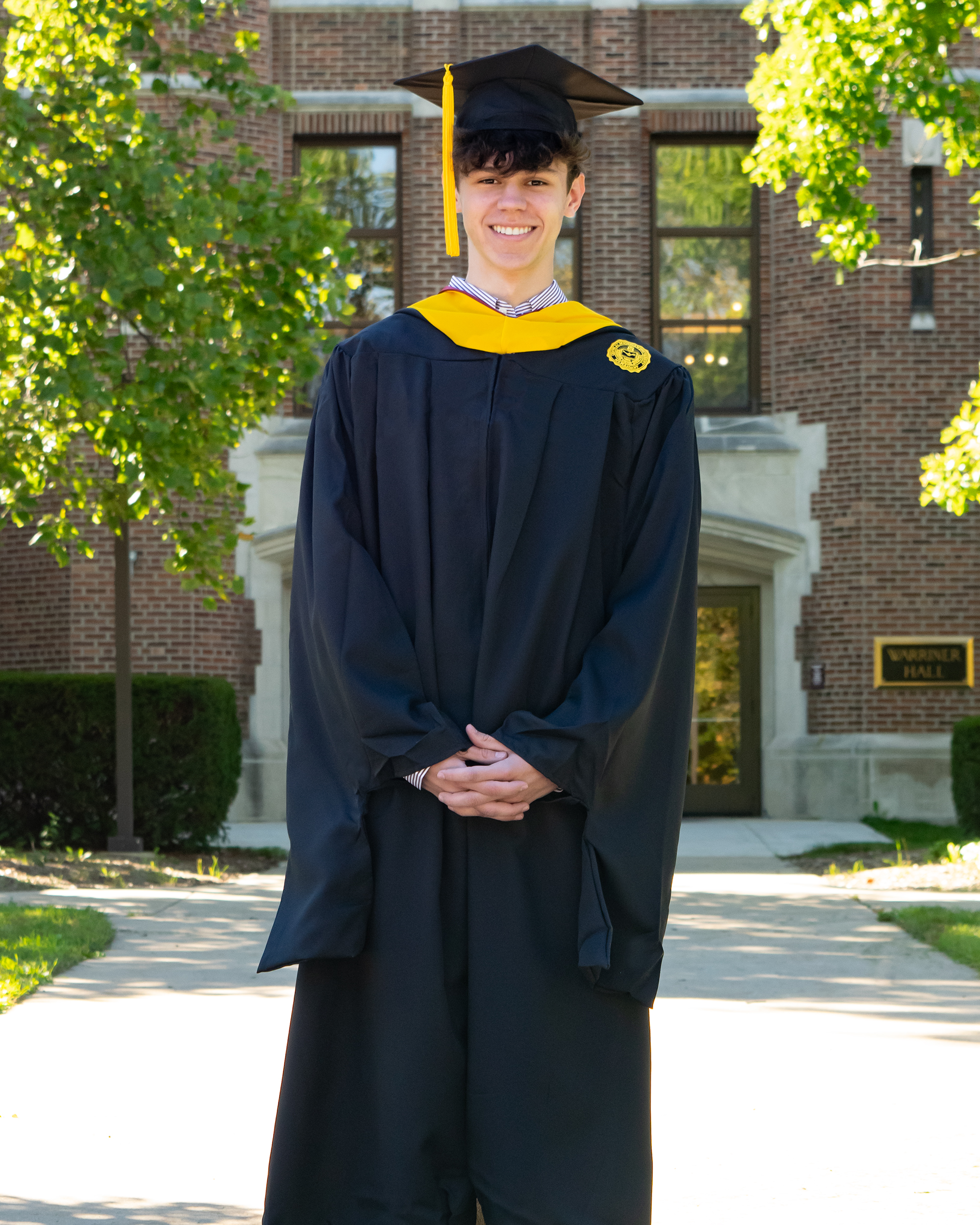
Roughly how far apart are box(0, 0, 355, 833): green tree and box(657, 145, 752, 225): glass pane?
614cm

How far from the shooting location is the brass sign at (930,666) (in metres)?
14.3

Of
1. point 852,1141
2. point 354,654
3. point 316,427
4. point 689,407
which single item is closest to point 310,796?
point 354,654

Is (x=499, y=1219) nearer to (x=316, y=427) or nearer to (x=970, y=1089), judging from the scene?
(x=316, y=427)

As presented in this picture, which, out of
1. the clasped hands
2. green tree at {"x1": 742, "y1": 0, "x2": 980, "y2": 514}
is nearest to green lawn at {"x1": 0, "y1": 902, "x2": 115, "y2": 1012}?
the clasped hands

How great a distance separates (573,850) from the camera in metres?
2.50

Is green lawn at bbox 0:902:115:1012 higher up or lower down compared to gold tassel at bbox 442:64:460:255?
lower down

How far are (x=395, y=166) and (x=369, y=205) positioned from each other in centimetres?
51

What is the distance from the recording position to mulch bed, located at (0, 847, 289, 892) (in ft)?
29.7

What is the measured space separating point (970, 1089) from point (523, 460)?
2860 millimetres

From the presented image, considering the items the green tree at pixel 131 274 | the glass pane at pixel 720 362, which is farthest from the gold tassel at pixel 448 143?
the glass pane at pixel 720 362

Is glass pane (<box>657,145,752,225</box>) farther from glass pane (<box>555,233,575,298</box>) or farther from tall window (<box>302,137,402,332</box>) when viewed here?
tall window (<box>302,137,402,332</box>)

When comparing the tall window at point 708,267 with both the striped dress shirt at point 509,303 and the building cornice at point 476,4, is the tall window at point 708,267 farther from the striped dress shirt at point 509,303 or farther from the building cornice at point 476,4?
the striped dress shirt at point 509,303

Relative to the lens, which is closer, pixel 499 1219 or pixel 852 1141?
pixel 499 1219

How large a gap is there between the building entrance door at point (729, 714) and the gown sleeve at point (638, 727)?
12.8m
